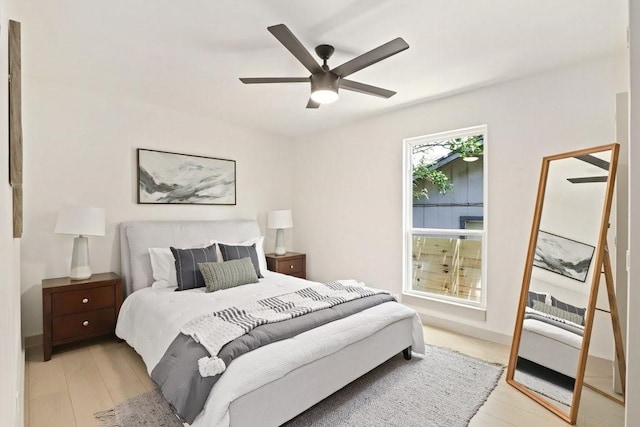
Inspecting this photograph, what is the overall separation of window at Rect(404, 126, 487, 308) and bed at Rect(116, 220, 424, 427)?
1.03m

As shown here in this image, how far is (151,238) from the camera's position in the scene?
337 centimetres

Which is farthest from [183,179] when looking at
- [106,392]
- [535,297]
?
[535,297]

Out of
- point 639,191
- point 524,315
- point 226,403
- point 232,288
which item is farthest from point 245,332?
point 524,315

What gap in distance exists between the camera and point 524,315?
2506mm

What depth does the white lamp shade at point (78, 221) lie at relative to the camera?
2.81 meters

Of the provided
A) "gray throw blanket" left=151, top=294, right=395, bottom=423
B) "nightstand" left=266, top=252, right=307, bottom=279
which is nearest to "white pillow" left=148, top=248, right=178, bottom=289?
"gray throw blanket" left=151, top=294, right=395, bottom=423

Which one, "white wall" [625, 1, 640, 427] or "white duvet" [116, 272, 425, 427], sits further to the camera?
"white duvet" [116, 272, 425, 427]

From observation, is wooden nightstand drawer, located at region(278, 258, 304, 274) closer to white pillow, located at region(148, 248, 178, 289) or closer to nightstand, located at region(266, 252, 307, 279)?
nightstand, located at region(266, 252, 307, 279)

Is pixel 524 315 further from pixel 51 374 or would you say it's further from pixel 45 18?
pixel 45 18

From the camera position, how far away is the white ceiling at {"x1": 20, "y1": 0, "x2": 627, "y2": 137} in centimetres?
192

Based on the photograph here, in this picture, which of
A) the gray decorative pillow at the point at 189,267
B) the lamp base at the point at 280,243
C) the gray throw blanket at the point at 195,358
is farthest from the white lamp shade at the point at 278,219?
the gray throw blanket at the point at 195,358

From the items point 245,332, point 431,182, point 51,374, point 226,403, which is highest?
point 431,182

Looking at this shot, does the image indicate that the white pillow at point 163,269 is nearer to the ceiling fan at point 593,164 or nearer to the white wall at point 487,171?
the white wall at point 487,171

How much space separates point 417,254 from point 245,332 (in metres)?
2.50
